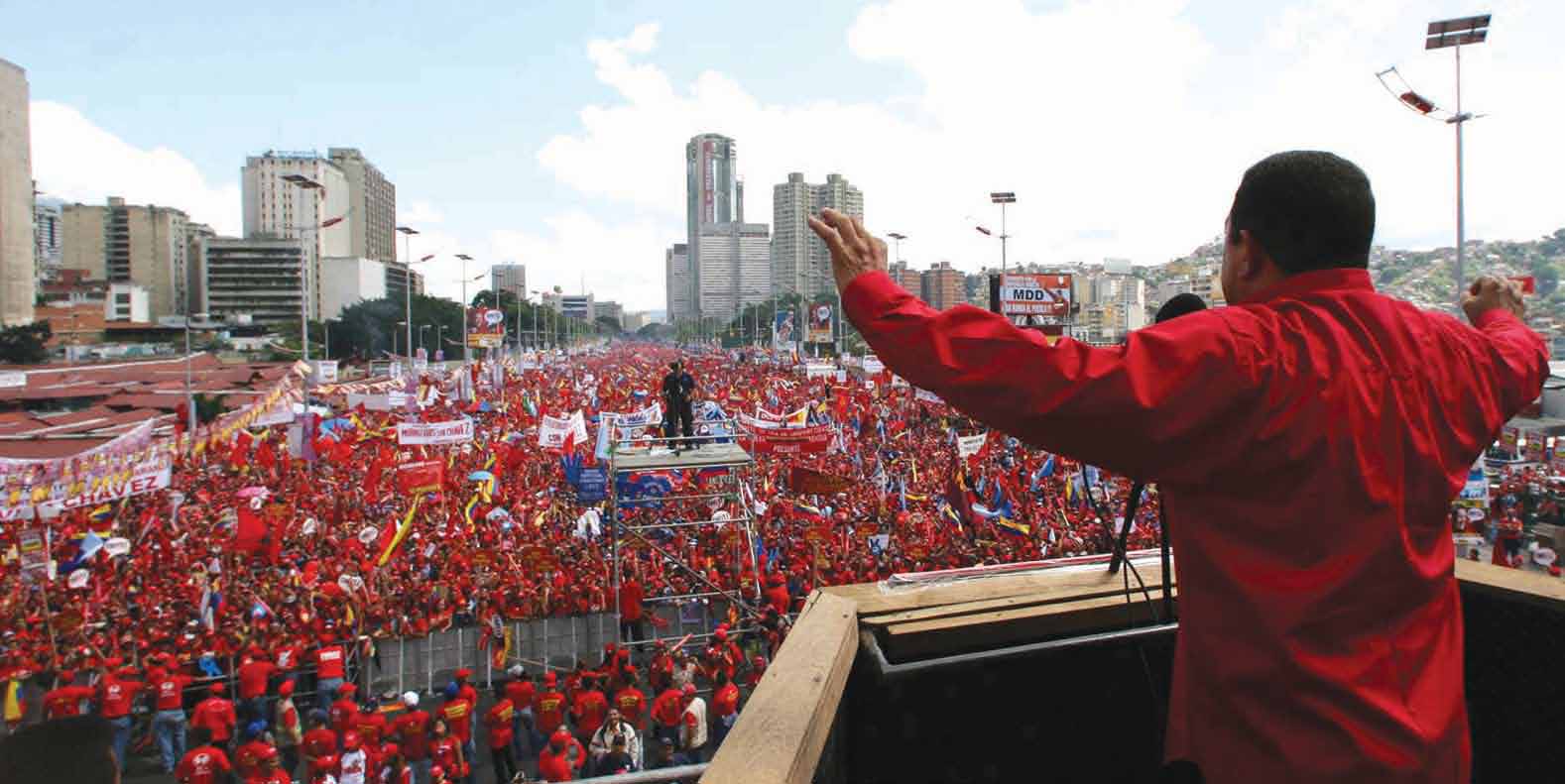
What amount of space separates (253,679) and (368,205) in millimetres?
168484

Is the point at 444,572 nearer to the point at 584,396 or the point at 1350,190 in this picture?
the point at 1350,190

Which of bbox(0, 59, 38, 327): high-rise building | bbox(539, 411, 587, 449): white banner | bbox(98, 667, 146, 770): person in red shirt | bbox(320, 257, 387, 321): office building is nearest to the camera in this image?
bbox(98, 667, 146, 770): person in red shirt

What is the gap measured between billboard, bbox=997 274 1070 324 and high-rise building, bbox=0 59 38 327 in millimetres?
96017

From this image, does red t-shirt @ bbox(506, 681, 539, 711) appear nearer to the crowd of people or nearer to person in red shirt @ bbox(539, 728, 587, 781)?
the crowd of people

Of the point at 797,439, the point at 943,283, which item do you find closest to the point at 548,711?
the point at 797,439

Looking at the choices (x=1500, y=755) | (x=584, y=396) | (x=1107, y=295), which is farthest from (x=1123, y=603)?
(x=1107, y=295)

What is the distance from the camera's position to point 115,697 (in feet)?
31.5

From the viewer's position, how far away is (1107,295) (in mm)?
116188

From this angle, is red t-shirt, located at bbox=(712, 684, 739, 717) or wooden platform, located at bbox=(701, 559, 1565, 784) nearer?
wooden platform, located at bbox=(701, 559, 1565, 784)

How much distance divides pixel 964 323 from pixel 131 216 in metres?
179

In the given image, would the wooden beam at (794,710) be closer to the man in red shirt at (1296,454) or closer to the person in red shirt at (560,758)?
the man in red shirt at (1296,454)

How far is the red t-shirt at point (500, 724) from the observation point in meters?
9.16

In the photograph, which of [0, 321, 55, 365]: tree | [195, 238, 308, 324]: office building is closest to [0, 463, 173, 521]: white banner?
[0, 321, 55, 365]: tree

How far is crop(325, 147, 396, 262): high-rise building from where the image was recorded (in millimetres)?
151750
